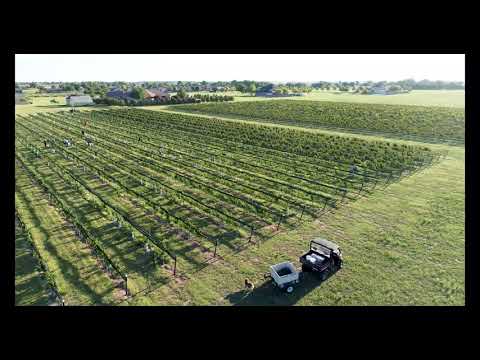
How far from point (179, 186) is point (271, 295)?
1382cm

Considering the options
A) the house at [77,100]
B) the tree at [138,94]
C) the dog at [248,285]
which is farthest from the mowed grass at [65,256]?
the tree at [138,94]

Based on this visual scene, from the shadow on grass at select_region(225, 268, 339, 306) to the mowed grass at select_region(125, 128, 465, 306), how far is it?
1.6 inches

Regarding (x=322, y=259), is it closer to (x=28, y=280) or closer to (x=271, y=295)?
(x=271, y=295)

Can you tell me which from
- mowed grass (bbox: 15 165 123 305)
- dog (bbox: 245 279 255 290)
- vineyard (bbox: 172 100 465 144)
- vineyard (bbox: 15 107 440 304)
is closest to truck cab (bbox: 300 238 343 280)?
dog (bbox: 245 279 255 290)

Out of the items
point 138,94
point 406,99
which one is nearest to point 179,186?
point 138,94

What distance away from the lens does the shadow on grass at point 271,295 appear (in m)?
12.8

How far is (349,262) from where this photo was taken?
15445mm

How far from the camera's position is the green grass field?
42.7ft

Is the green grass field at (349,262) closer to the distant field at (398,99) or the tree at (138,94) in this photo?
the distant field at (398,99)
